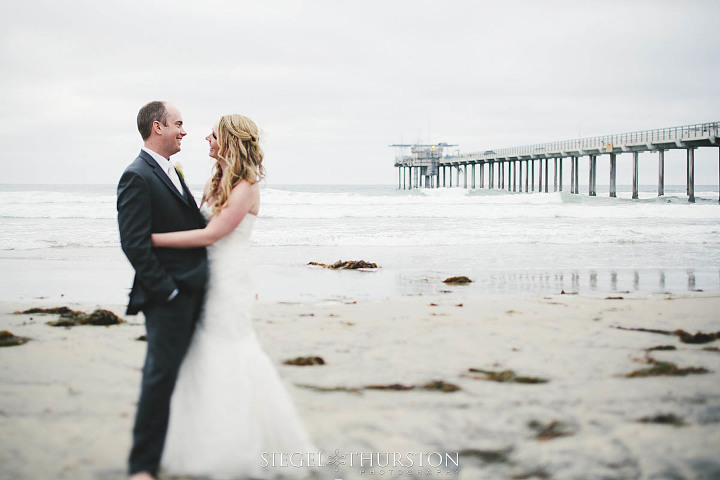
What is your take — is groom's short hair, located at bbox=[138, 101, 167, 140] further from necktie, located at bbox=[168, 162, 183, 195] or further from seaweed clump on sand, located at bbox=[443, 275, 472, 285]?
seaweed clump on sand, located at bbox=[443, 275, 472, 285]

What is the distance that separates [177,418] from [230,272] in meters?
0.66

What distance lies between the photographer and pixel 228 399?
2.51 meters

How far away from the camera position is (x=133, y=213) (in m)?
2.38

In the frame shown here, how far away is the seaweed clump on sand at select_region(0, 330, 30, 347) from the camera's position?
4.45 metres

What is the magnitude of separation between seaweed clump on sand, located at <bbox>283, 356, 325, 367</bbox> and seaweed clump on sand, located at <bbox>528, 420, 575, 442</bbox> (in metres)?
1.54

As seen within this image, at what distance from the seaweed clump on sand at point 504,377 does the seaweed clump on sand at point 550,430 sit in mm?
649

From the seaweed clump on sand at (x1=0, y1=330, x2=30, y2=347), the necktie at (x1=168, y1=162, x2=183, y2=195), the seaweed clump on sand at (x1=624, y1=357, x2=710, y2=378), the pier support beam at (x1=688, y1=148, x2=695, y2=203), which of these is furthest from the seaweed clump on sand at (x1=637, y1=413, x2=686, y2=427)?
the pier support beam at (x1=688, y1=148, x2=695, y2=203)

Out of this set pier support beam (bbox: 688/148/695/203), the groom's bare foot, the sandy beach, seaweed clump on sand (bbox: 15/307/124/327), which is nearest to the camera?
the groom's bare foot

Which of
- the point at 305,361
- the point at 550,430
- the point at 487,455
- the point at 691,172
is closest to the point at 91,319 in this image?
the point at 305,361

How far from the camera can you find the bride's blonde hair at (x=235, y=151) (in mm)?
2623

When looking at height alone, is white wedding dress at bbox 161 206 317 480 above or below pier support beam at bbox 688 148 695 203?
below

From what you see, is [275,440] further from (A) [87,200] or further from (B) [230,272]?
(A) [87,200]

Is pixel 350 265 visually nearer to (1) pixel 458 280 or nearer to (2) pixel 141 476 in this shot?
(1) pixel 458 280

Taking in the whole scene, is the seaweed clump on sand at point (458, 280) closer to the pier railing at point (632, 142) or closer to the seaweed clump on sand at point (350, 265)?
the seaweed clump on sand at point (350, 265)
